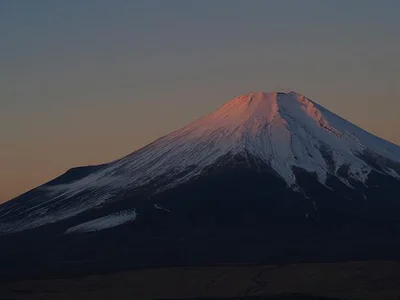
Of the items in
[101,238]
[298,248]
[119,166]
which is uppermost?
[119,166]

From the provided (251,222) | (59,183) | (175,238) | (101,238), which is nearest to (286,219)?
(251,222)

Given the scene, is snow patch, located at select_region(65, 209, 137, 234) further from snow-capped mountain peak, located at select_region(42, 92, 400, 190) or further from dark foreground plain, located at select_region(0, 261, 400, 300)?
dark foreground plain, located at select_region(0, 261, 400, 300)

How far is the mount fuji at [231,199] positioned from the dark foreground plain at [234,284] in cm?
892

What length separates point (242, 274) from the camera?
91.0m

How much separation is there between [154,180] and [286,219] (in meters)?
26.3

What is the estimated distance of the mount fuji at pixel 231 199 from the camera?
113625 millimetres

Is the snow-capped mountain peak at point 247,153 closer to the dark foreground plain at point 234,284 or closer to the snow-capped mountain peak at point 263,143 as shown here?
the snow-capped mountain peak at point 263,143

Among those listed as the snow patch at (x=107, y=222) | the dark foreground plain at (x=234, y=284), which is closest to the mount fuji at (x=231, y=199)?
the snow patch at (x=107, y=222)

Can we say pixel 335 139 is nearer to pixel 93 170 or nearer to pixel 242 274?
pixel 93 170

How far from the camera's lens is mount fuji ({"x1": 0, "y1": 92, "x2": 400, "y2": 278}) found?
373 feet

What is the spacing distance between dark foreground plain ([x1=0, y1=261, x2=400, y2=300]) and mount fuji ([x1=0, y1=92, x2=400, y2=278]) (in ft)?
Result: 29.3

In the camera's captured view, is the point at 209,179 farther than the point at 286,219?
Yes

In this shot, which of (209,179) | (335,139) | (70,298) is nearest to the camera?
(70,298)

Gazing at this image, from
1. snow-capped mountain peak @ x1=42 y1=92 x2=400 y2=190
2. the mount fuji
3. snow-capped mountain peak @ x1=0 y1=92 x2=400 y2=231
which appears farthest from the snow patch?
snow-capped mountain peak @ x1=42 y1=92 x2=400 y2=190
